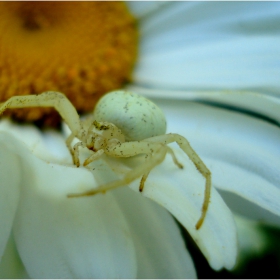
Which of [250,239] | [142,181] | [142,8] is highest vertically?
[142,8]

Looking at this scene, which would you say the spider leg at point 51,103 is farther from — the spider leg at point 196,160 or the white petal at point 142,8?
the white petal at point 142,8

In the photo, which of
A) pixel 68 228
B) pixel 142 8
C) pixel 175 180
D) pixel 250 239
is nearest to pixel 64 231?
pixel 68 228

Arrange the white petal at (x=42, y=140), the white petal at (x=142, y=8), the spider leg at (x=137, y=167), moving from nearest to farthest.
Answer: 1. the spider leg at (x=137, y=167)
2. the white petal at (x=42, y=140)
3. the white petal at (x=142, y=8)

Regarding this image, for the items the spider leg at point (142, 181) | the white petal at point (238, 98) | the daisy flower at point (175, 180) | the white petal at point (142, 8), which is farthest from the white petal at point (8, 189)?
the white petal at point (142, 8)

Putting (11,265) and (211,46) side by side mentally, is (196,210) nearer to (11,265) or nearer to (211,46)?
(11,265)

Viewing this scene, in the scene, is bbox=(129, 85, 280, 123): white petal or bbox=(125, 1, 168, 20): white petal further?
bbox=(125, 1, 168, 20): white petal

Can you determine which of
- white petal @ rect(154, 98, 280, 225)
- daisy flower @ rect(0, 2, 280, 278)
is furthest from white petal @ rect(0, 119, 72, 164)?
white petal @ rect(154, 98, 280, 225)

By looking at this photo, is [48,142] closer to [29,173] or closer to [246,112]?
[29,173]

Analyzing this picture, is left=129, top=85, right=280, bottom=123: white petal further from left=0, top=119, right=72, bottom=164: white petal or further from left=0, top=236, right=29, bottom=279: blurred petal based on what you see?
left=0, top=236, right=29, bottom=279: blurred petal
